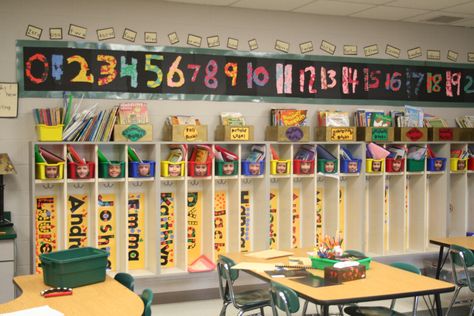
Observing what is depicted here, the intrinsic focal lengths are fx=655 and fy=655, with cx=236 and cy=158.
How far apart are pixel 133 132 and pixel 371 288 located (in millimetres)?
3087

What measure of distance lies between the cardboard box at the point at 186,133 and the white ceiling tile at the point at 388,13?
7.62ft

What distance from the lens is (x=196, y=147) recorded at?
22.7 ft

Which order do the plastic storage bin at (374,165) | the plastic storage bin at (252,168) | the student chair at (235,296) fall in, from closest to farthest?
the student chair at (235,296)
the plastic storage bin at (252,168)
the plastic storage bin at (374,165)

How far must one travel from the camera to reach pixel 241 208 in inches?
287

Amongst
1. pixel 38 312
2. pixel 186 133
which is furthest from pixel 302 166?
pixel 38 312

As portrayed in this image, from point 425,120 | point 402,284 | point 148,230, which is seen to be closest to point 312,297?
point 402,284

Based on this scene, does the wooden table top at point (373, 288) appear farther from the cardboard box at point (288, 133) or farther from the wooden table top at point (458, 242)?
the cardboard box at point (288, 133)

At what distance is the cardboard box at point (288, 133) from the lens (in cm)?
703

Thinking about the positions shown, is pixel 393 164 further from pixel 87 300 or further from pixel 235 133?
pixel 87 300


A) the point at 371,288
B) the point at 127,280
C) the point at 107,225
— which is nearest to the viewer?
the point at 371,288

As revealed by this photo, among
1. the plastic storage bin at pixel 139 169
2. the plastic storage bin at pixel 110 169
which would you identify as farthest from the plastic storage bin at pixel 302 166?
the plastic storage bin at pixel 110 169

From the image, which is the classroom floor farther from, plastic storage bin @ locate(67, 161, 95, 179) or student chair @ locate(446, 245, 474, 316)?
plastic storage bin @ locate(67, 161, 95, 179)

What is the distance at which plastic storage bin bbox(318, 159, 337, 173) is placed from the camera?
23.8 feet

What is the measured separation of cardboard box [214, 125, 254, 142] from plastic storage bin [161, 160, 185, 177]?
1.81ft
